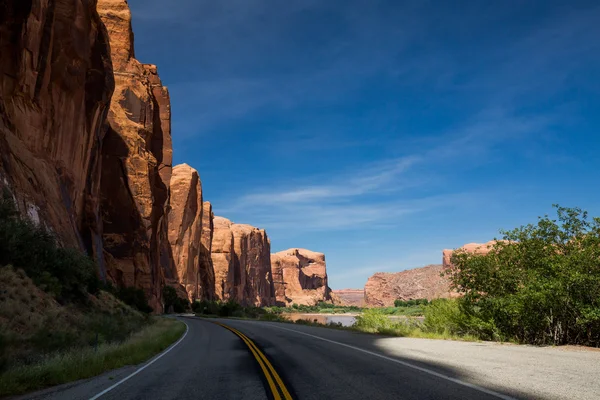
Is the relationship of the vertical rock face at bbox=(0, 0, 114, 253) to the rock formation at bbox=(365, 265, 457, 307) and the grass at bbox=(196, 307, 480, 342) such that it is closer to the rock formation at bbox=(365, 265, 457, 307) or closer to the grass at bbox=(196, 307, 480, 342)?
the grass at bbox=(196, 307, 480, 342)

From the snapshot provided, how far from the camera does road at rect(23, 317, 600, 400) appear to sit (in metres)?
7.14

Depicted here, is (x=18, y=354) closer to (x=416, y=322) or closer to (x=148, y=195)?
(x=416, y=322)

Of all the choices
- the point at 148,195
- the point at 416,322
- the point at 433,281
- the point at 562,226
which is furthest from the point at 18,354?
the point at 433,281

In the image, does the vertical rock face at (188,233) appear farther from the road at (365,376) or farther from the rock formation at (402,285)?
the road at (365,376)

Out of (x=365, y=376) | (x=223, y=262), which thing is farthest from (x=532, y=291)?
(x=223, y=262)

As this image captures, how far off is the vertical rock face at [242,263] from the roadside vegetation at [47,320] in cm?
9509

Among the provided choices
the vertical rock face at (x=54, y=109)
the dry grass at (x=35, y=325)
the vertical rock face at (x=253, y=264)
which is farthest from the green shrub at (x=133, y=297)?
the vertical rock face at (x=253, y=264)

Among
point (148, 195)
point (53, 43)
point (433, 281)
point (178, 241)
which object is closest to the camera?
point (53, 43)

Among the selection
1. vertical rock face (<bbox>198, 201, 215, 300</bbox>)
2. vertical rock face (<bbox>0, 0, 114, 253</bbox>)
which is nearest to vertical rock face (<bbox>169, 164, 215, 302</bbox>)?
vertical rock face (<bbox>198, 201, 215, 300</bbox>)

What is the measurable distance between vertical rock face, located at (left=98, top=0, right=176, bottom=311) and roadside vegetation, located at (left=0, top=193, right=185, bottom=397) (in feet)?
84.2

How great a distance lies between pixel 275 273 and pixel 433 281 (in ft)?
241

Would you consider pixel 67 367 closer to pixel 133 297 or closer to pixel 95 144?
pixel 95 144

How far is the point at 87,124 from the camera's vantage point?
35125mm

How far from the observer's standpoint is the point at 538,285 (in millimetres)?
13750
